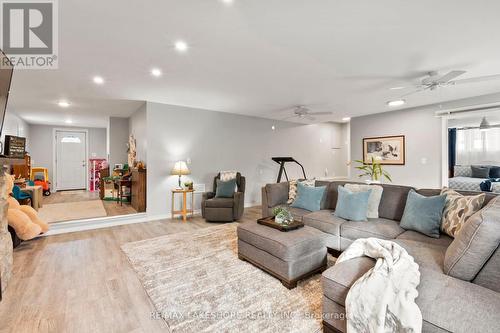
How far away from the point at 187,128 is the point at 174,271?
337cm

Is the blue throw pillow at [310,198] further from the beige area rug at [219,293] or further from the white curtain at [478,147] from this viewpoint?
the white curtain at [478,147]

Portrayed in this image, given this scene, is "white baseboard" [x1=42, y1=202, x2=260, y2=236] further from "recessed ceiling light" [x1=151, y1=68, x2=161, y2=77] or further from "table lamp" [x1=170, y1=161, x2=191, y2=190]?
"recessed ceiling light" [x1=151, y1=68, x2=161, y2=77]

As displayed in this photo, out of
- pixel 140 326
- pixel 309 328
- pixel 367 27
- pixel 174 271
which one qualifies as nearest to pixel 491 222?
pixel 309 328

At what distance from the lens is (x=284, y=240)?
86.5 inches

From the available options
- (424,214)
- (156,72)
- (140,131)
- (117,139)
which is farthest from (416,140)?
(117,139)

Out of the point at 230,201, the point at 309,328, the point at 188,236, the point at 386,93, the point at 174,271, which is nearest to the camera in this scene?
the point at 309,328

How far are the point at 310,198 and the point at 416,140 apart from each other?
138 inches

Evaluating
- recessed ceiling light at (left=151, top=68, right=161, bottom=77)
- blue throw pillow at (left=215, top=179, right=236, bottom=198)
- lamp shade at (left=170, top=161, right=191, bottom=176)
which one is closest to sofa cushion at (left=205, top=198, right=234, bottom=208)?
blue throw pillow at (left=215, top=179, right=236, bottom=198)

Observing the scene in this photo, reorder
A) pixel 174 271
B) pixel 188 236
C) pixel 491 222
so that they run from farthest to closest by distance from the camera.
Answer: pixel 188 236 → pixel 174 271 → pixel 491 222

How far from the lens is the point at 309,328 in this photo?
5.38 ft

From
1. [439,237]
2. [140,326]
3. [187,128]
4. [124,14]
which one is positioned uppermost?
[124,14]

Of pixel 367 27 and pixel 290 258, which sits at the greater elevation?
pixel 367 27

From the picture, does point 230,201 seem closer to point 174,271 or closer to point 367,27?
point 174,271

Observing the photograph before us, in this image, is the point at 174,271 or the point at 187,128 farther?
the point at 187,128
